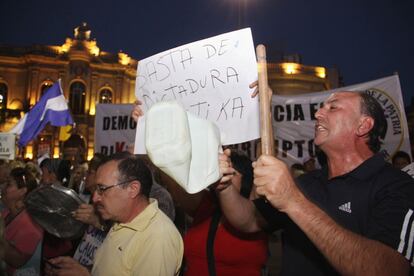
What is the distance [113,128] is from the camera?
8.41 meters

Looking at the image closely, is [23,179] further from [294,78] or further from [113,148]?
[294,78]

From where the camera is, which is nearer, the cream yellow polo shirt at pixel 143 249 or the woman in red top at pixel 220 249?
the cream yellow polo shirt at pixel 143 249

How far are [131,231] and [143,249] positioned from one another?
0.23 meters

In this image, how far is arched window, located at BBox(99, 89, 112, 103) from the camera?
129ft

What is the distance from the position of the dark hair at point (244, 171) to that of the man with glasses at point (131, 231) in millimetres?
768

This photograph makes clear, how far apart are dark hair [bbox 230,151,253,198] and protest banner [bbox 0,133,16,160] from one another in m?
7.02

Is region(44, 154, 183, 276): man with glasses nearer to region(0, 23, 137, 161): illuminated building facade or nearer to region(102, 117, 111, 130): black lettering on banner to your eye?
region(102, 117, 111, 130): black lettering on banner

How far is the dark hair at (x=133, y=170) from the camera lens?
265 centimetres

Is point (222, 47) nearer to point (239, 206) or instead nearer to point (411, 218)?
point (239, 206)

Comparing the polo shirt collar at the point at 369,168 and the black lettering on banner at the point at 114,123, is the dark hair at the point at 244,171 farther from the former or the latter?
the black lettering on banner at the point at 114,123

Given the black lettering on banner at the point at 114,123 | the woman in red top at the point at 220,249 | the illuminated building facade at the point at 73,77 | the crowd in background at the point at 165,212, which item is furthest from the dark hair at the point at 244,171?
the illuminated building facade at the point at 73,77

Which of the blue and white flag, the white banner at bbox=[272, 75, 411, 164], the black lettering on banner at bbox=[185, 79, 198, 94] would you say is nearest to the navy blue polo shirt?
the black lettering on banner at bbox=[185, 79, 198, 94]

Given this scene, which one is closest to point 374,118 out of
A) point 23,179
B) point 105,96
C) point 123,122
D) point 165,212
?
point 165,212

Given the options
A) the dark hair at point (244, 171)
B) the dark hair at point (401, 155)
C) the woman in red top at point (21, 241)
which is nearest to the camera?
the dark hair at point (244, 171)
